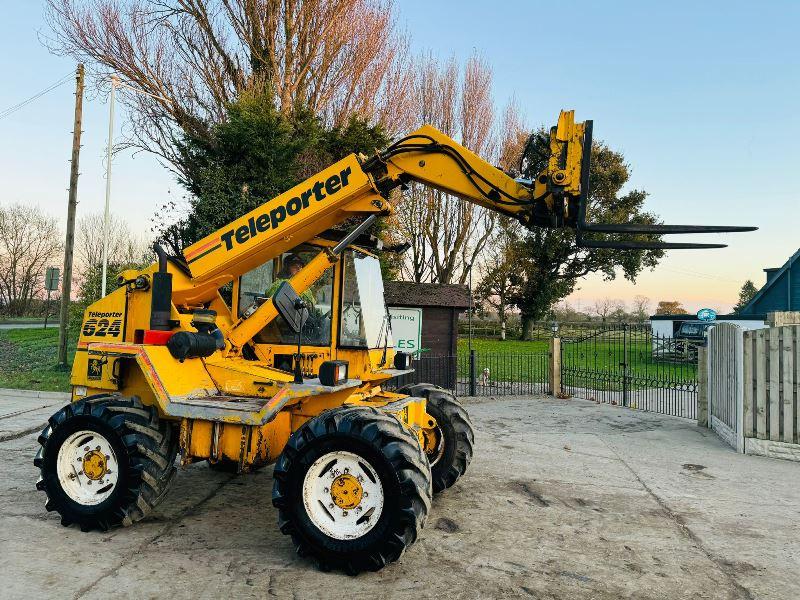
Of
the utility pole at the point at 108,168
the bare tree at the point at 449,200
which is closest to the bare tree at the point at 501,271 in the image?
the bare tree at the point at 449,200

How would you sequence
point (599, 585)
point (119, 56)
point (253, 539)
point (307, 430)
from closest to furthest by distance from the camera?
point (599, 585) → point (307, 430) → point (253, 539) → point (119, 56)

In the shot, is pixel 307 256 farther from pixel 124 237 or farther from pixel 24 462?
pixel 124 237

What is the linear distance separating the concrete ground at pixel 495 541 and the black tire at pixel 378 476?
17cm

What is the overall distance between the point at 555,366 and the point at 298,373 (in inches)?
424

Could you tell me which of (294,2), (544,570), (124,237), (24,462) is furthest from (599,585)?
(124,237)

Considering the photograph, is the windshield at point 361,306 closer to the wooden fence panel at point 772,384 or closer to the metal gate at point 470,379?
the wooden fence panel at point 772,384

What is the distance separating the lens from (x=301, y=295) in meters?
5.70

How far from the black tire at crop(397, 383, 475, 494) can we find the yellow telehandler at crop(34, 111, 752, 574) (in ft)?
0.05

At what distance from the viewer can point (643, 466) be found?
7625 mm

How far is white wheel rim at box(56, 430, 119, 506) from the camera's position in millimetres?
4887

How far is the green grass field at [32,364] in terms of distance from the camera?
13.3 metres

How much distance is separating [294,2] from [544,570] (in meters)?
18.1

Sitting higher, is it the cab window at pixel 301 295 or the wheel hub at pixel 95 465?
the cab window at pixel 301 295

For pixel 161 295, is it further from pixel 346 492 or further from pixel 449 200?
pixel 449 200
